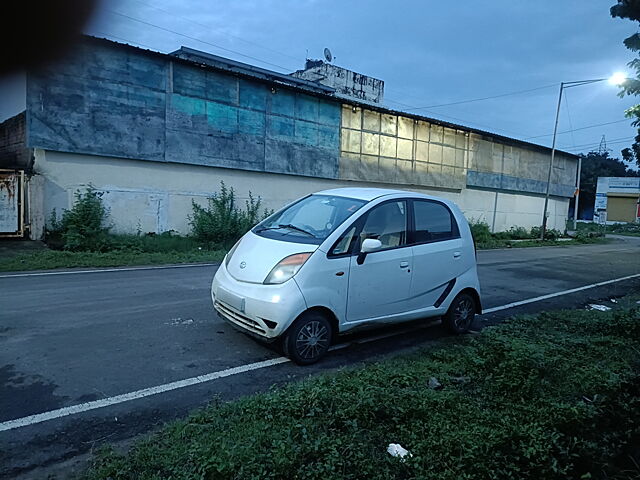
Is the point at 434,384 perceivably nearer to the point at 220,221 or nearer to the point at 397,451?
the point at 397,451

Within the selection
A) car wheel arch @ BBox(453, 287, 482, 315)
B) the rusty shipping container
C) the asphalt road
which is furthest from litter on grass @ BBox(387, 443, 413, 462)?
the rusty shipping container

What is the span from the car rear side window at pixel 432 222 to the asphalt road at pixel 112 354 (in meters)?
1.34

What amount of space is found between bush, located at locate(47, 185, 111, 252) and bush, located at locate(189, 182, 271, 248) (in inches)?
116

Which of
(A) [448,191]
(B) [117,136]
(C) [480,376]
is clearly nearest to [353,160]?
(A) [448,191]

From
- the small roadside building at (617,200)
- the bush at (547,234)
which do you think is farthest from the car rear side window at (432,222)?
the small roadside building at (617,200)

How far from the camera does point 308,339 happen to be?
4.80 m

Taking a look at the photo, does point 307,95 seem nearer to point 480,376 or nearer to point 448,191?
point 448,191

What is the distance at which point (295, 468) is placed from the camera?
2744 mm

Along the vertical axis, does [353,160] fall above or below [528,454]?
above

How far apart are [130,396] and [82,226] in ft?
34.9

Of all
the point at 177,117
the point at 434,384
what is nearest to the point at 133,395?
the point at 434,384

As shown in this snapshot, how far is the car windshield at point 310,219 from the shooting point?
16.7 feet

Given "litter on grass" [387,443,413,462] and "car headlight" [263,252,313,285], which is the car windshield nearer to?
"car headlight" [263,252,313,285]

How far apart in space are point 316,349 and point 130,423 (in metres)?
2.00
